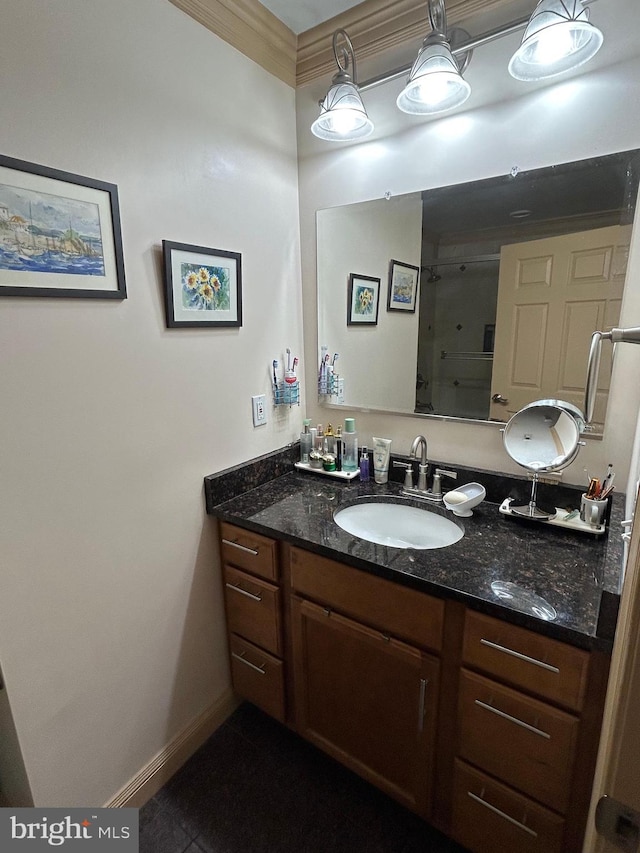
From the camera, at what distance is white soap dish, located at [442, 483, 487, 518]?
1343mm

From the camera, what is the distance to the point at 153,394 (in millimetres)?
1239

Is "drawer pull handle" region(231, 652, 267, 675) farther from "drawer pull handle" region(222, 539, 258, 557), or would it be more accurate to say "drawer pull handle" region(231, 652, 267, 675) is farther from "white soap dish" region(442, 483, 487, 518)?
"white soap dish" region(442, 483, 487, 518)

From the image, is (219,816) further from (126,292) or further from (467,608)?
(126,292)

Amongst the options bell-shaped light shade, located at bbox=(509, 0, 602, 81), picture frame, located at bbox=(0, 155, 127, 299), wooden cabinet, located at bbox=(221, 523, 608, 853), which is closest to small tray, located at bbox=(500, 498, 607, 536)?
wooden cabinet, located at bbox=(221, 523, 608, 853)

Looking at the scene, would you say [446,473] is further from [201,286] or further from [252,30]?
[252,30]

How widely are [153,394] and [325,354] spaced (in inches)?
30.4

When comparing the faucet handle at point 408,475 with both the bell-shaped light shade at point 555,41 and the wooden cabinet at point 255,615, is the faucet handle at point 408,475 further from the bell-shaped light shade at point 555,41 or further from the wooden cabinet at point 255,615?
the bell-shaped light shade at point 555,41

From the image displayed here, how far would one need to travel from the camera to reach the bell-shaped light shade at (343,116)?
1.30 m

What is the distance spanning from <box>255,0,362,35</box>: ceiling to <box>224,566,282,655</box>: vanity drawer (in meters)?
1.86

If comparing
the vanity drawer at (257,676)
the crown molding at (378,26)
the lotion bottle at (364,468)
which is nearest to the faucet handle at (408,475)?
the lotion bottle at (364,468)

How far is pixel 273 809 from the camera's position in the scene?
132 centimetres

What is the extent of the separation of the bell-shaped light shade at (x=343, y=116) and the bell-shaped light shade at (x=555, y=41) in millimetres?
451

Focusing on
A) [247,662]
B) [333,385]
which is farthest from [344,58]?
[247,662]

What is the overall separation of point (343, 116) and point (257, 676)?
194 cm
